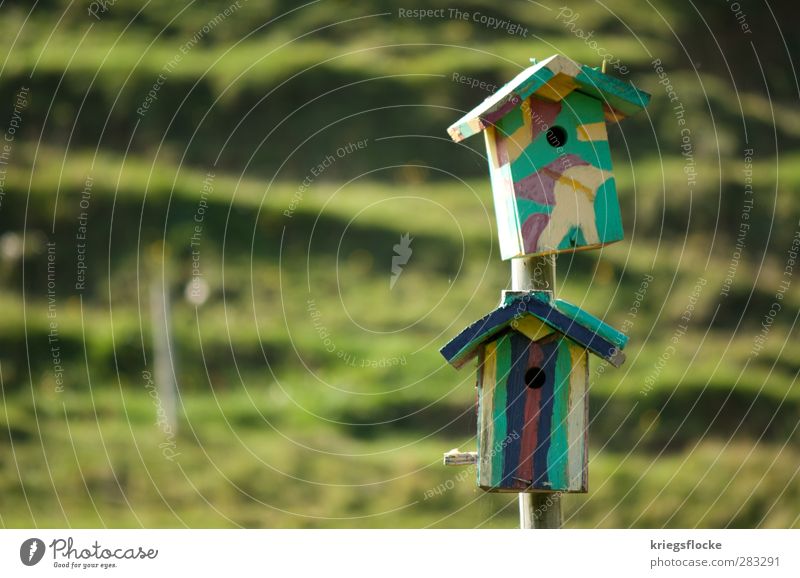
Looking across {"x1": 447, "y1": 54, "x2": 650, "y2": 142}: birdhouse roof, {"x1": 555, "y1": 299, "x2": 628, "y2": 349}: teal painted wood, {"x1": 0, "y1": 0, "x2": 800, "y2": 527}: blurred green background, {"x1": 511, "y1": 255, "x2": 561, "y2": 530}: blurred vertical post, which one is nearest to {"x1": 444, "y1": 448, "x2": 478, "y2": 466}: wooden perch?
{"x1": 511, "y1": 255, "x2": 561, "y2": 530}: blurred vertical post

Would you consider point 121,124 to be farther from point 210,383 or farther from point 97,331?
point 210,383

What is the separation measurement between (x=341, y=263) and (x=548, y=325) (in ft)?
15.6

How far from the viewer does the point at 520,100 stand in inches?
156

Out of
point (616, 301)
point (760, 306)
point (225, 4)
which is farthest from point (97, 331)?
point (760, 306)

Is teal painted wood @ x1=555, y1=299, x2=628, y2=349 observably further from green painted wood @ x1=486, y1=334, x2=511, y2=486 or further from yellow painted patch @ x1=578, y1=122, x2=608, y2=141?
yellow painted patch @ x1=578, y1=122, x2=608, y2=141

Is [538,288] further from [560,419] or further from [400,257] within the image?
[400,257]

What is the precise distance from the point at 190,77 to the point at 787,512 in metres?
4.96

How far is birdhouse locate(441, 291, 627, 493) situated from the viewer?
3943mm

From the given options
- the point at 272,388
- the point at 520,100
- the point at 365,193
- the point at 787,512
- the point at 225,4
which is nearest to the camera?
the point at 520,100

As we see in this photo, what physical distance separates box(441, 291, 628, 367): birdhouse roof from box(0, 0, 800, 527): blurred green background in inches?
134

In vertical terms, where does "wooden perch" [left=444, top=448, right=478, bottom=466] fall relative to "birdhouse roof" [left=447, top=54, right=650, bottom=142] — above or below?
below
